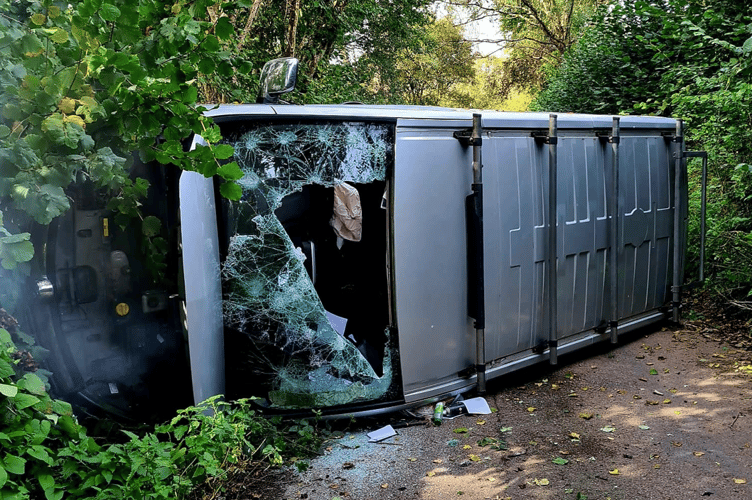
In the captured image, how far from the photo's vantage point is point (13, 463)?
2525 mm

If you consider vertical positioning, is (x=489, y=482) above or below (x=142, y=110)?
below

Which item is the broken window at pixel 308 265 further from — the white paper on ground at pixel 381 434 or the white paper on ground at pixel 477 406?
the white paper on ground at pixel 477 406

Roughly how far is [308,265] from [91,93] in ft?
7.94

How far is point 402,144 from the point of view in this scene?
5.12 meters

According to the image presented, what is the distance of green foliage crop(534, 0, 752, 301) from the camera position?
25.7ft

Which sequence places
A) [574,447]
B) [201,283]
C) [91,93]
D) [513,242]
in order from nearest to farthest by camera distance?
1. [91,93]
2. [201,283]
3. [574,447]
4. [513,242]

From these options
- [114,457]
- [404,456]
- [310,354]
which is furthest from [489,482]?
[114,457]

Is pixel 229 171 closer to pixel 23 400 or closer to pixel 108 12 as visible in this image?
pixel 108 12

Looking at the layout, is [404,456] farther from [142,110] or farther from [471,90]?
[471,90]

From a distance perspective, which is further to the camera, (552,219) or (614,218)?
(614,218)

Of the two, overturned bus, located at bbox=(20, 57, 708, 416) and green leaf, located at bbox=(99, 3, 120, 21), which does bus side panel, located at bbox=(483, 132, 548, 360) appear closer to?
overturned bus, located at bbox=(20, 57, 708, 416)

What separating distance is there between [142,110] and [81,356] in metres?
2.04

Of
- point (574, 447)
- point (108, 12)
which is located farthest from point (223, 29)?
point (574, 447)

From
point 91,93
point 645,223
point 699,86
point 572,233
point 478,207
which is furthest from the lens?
point 699,86
